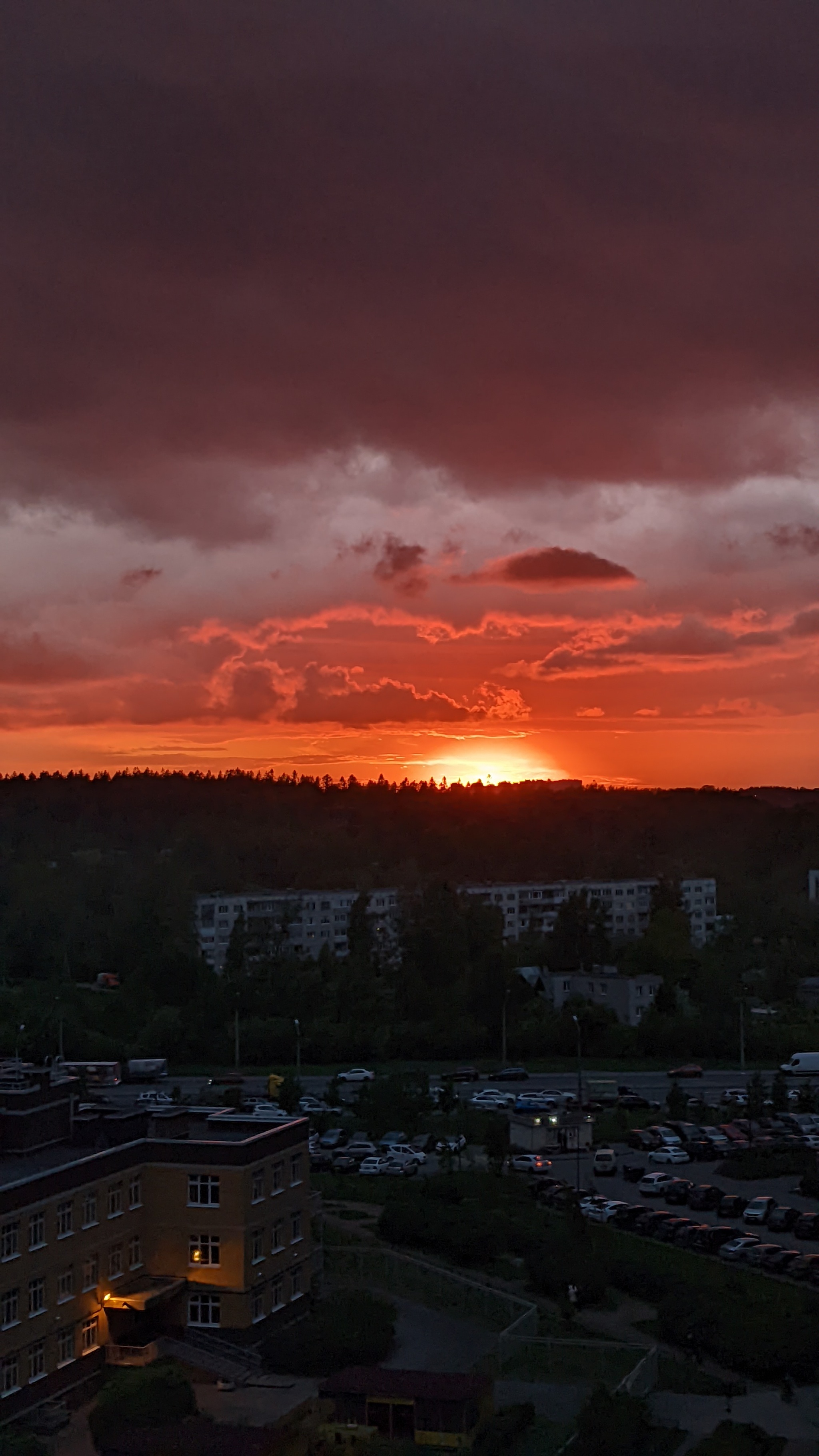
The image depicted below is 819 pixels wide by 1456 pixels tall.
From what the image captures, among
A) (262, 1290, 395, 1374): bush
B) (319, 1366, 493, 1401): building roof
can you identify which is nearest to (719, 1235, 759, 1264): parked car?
(262, 1290, 395, 1374): bush

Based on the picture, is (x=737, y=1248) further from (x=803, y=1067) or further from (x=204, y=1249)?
(x=803, y=1067)

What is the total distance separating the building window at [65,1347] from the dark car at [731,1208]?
1374cm

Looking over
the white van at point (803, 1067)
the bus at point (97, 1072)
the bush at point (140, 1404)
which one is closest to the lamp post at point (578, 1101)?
the white van at point (803, 1067)

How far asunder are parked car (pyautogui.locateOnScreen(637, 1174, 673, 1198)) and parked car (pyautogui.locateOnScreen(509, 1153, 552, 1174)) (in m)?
2.25

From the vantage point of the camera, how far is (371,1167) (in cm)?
3250

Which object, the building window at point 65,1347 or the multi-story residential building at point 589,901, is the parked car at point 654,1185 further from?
the multi-story residential building at point 589,901

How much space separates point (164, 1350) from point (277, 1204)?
2767 millimetres

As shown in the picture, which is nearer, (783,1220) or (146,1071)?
(783,1220)

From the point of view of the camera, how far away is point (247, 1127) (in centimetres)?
2400

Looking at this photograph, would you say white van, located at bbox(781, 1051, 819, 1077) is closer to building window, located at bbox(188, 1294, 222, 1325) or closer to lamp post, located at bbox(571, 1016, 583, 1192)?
lamp post, located at bbox(571, 1016, 583, 1192)

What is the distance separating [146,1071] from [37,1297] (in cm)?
2703

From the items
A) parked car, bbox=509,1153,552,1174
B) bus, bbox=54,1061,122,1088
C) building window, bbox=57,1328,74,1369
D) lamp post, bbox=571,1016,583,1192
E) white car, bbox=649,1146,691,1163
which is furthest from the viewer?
bus, bbox=54,1061,122,1088

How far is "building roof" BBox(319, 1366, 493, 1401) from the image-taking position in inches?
687

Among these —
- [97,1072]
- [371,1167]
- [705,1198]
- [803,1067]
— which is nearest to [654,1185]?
[705,1198]
